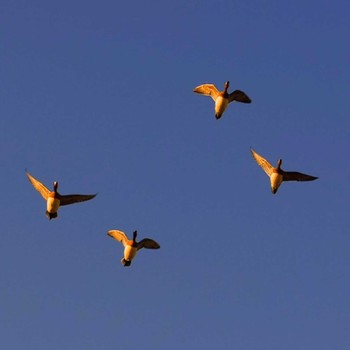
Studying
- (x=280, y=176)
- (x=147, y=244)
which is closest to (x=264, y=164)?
(x=280, y=176)

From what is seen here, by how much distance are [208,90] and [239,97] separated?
341 cm

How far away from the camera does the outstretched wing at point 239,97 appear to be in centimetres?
9238

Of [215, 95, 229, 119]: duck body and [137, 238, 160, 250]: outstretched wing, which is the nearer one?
[215, 95, 229, 119]: duck body

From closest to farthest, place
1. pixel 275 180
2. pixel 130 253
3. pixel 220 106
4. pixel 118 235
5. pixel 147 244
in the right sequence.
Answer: pixel 275 180, pixel 220 106, pixel 130 253, pixel 147 244, pixel 118 235

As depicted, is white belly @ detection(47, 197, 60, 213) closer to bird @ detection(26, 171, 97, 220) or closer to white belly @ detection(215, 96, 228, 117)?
bird @ detection(26, 171, 97, 220)

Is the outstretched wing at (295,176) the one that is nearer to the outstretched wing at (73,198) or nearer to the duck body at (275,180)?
the duck body at (275,180)

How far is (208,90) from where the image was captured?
94312 mm

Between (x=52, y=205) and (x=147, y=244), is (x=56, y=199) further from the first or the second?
(x=147, y=244)

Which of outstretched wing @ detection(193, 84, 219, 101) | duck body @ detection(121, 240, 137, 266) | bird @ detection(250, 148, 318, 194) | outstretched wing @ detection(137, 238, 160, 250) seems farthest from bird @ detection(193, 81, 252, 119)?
duck body @ detection(121, 240, 137, 266)

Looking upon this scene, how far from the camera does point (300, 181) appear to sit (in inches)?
3602

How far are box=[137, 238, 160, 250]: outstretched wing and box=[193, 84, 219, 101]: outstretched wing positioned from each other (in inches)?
594

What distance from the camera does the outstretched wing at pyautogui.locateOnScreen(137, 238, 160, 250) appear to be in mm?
92812

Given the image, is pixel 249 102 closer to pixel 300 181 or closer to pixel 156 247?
pixel 300 181

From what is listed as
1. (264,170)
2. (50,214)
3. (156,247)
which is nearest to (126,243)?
(156,247)
